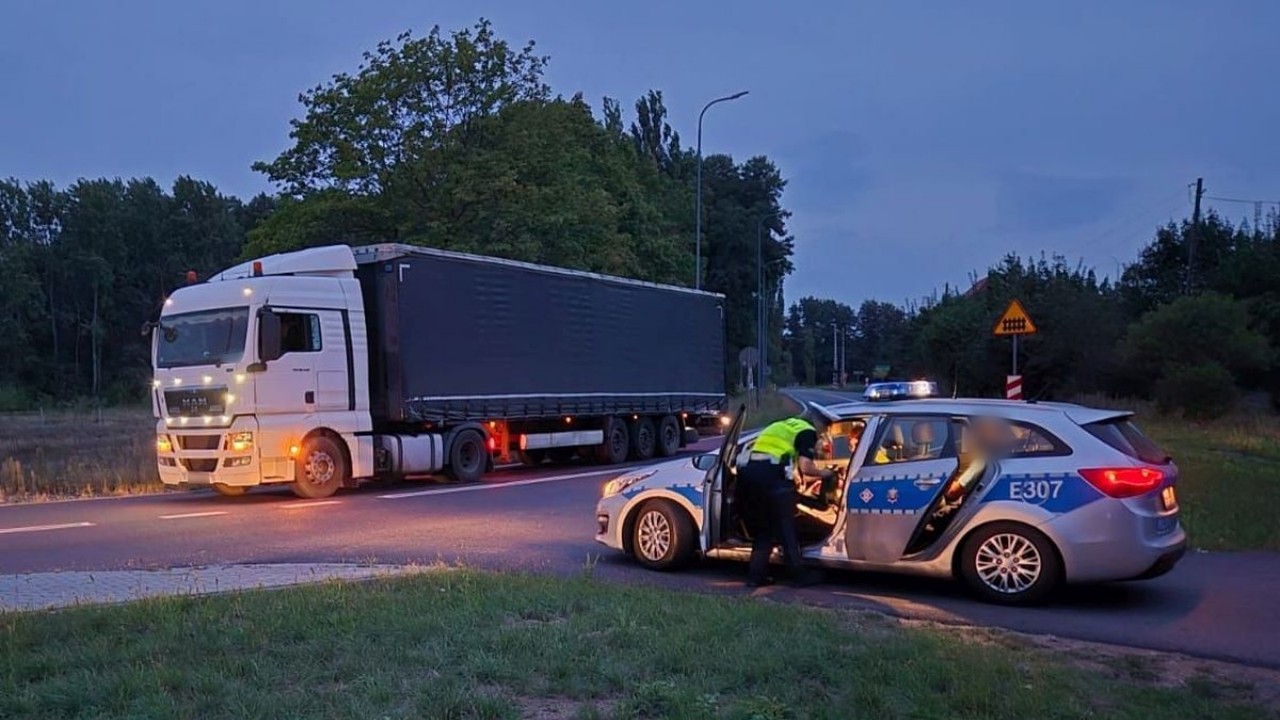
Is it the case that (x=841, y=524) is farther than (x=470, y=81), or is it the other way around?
(x=470, y=81)

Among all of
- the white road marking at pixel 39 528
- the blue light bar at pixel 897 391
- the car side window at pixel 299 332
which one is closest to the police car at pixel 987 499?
the blue light bar at pixel 897 391

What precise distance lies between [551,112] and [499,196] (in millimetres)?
4323

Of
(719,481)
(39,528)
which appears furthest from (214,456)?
(719,481)

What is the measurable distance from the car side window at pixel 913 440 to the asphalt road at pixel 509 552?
1050 millimetres

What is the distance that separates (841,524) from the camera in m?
8.97

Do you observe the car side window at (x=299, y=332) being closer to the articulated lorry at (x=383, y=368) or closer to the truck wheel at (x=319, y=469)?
the articulated lorry at (x=383, y=368)

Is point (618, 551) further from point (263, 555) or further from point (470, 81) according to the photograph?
point (470, 81)

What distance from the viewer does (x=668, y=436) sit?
25.5 metres

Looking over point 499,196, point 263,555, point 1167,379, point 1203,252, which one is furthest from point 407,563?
point 1203,252

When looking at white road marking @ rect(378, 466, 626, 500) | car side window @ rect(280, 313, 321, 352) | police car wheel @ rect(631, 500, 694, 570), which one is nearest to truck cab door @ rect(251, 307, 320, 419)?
car side window @ rect(280, 313, 321, 352)

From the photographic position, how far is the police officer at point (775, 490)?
8.88m

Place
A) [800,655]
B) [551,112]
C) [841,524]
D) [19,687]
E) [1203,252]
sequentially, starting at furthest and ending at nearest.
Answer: [1203,252] → [551,112] → [841,524] → [800,655] → [19,687]

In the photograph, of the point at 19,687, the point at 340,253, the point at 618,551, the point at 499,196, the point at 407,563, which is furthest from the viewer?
Result: the point at 499,196

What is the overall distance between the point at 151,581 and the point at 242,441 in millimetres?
7114
